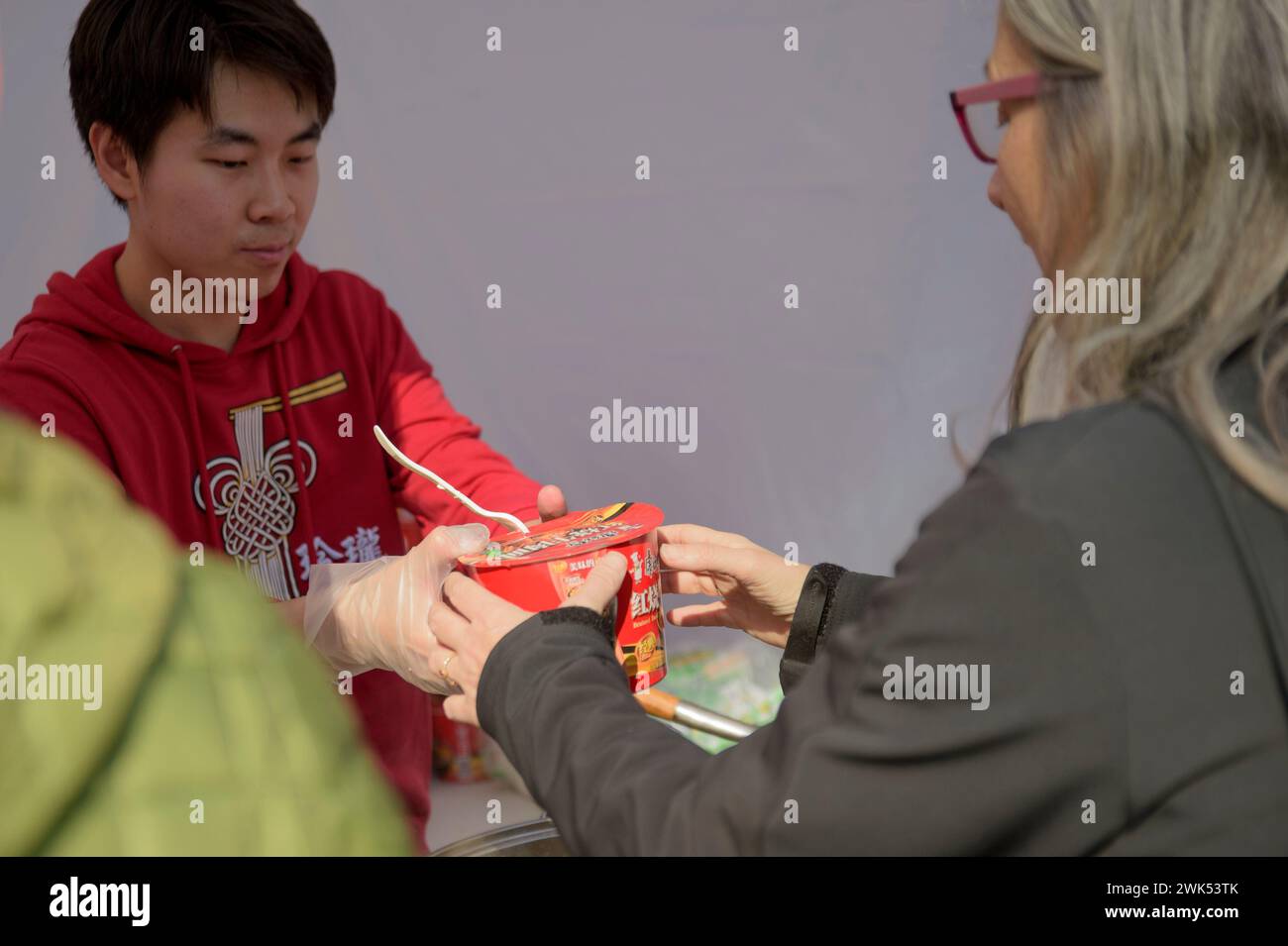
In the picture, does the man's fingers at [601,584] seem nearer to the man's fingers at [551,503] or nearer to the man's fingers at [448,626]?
the man's fingers at [448,626]

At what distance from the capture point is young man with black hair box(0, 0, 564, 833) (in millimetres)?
1495

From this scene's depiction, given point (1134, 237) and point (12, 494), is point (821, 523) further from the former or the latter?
point (12, 494)

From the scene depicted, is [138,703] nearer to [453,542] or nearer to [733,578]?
[453,542]

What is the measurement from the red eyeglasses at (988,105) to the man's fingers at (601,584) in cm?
53

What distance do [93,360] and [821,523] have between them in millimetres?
1903

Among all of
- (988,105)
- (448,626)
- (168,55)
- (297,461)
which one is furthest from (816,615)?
(168,55)

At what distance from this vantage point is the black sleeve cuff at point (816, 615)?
1.37 metres

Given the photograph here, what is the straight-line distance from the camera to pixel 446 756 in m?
2.88

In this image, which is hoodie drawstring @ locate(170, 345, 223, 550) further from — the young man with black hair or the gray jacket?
the gray jacket

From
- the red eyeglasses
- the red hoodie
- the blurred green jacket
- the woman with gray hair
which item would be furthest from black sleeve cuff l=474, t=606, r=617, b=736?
the red hoodie

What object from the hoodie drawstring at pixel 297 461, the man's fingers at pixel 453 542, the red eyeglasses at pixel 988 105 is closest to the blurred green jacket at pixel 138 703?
the man's fingers at pixel 453 542

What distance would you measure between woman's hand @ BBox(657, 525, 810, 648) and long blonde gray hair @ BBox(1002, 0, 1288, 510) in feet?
1.94

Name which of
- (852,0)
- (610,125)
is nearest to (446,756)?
(610,125)

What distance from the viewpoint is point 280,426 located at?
1694 millimetres
